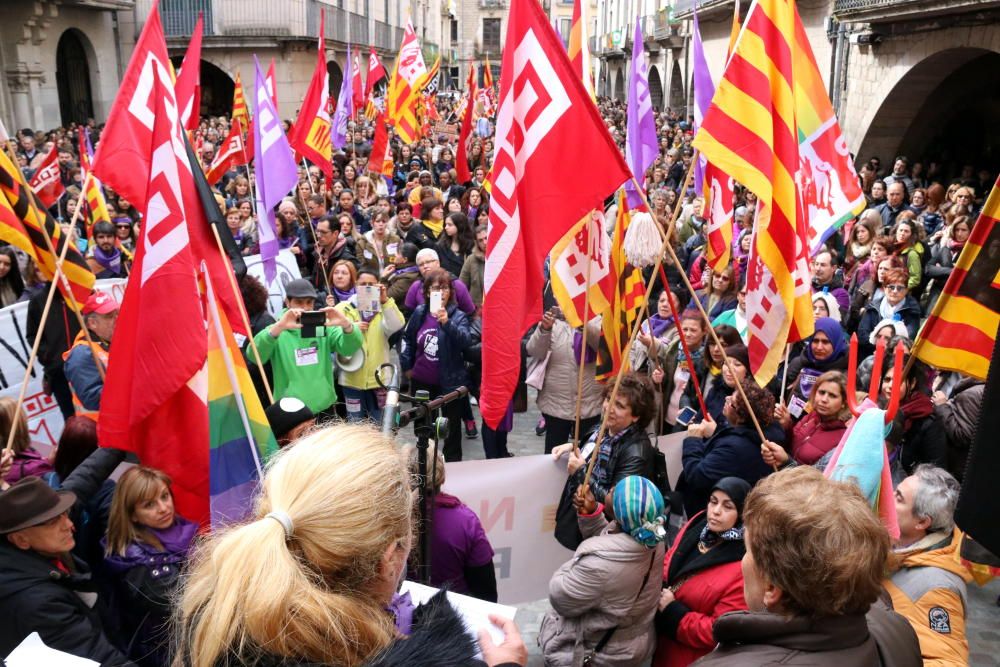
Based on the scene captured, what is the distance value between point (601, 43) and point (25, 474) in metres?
56.4

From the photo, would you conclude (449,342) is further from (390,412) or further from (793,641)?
(793,641)

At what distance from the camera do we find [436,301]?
18.3 feet

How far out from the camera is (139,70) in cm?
414

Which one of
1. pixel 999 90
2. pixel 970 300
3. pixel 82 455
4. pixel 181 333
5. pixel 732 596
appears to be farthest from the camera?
pixel 999 90

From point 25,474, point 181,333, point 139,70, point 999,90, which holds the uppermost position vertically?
point 999,90

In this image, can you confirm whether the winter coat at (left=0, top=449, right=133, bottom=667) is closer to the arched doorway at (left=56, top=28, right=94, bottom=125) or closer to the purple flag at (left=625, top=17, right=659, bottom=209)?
the purple flag at (left=625, top=17, right=659, bottom=209)

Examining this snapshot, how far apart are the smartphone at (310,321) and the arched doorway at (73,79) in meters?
22.0

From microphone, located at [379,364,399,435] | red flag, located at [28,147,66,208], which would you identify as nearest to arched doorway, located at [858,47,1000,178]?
red flag, located at [28,147,66,208]

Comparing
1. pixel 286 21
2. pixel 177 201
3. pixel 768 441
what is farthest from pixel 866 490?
pixel 286 21

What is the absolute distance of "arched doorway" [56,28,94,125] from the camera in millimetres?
23078

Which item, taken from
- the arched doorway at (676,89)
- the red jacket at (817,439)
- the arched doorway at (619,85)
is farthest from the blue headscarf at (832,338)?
the arched doorway at (619,85)

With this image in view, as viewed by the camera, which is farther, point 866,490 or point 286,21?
point 286,21

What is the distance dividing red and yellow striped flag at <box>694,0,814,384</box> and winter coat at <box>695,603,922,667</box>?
94.1 inches

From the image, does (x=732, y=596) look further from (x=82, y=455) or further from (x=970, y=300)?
(x=82, y=455)
